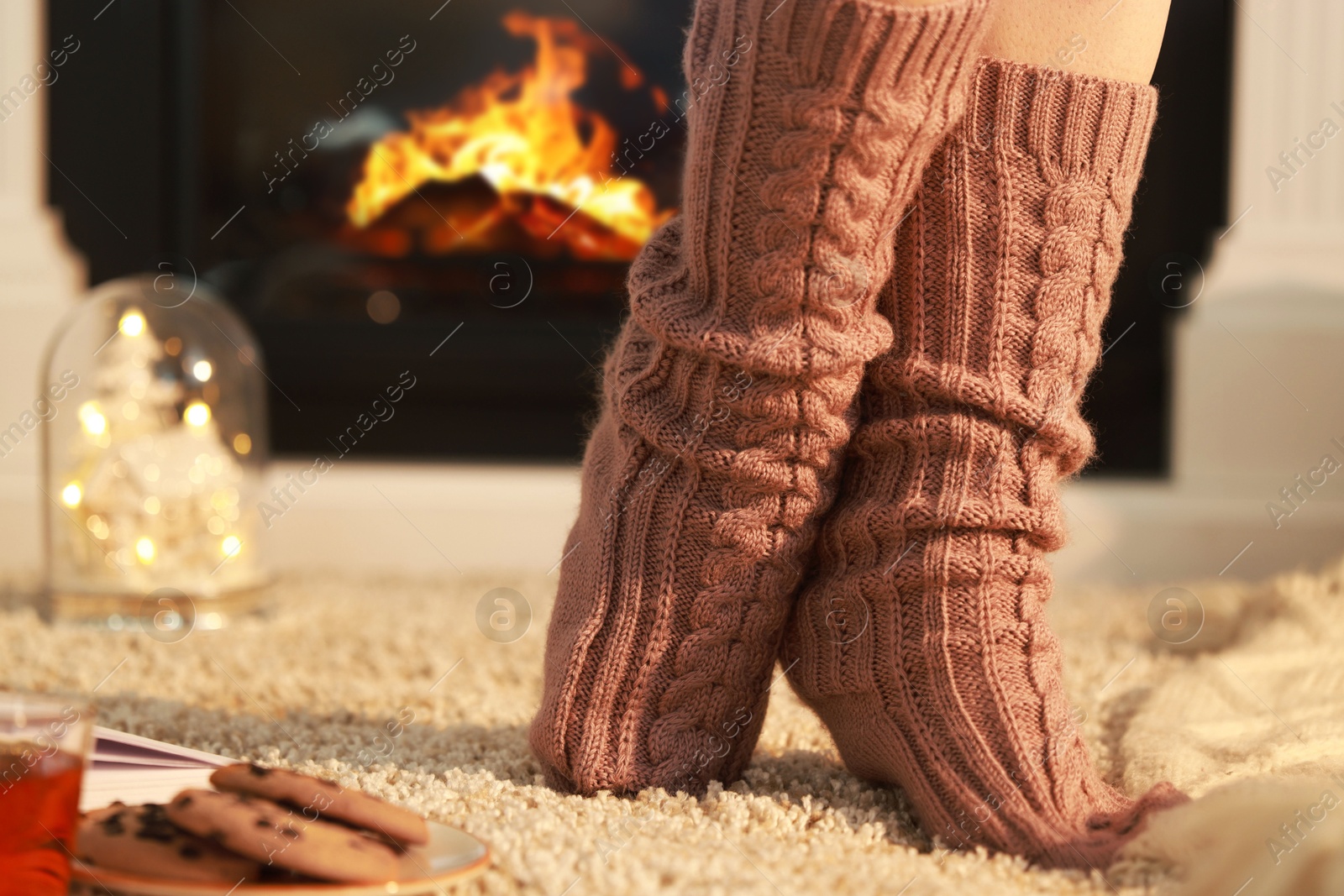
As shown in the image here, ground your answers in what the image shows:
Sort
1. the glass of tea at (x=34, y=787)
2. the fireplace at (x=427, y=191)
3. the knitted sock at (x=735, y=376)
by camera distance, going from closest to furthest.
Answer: the glass of tea at (x=34, y=787)
the knitted sock at (x=735, y=376)
the fireplace at (x=427, y=191)

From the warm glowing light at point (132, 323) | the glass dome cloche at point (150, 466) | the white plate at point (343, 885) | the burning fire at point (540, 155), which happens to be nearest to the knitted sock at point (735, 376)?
the white plate at point (343, 885)

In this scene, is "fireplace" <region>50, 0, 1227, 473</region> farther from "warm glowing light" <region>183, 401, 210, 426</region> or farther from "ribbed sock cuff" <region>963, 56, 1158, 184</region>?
"ribbed sock cuff" <region>963, 56, 1158, 184</region>

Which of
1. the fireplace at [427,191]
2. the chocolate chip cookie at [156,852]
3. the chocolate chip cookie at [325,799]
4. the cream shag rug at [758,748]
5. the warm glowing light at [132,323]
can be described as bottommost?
the cream shag rug at [758,748]

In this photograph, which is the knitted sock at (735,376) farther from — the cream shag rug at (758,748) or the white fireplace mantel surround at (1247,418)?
the white fireplace mantel surround at (1247,418)

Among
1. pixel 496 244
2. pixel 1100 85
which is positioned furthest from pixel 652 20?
pixel 1100 85

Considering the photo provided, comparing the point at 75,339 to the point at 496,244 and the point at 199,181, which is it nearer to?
the point at 199,181

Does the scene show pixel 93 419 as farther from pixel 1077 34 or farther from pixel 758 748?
pixel 1077 34

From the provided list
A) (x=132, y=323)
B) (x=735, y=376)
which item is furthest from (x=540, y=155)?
(x=735, y=376)
